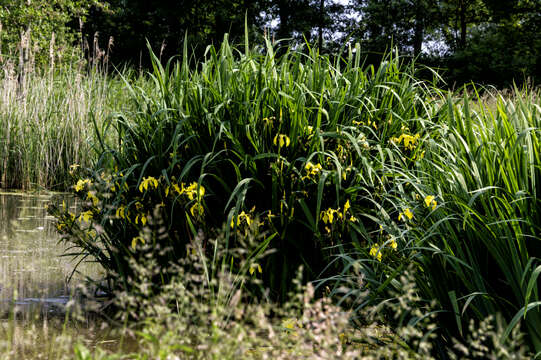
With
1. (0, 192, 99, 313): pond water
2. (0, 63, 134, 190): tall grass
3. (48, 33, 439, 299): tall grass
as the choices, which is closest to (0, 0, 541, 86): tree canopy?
(0, 63, 134, 190): tall grass

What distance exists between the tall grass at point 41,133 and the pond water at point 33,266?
186cm

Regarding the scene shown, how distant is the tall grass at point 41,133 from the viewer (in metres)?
8.24

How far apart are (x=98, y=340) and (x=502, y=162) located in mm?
2064

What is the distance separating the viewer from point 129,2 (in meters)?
32.2

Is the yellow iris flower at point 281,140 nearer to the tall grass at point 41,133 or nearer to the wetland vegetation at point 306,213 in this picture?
the wetland vegetation at point 306,213

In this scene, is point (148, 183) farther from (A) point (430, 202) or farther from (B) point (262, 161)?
(A) point (430, 202)

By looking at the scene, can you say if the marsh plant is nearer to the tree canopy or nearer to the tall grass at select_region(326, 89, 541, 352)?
the tall grass at select_region(326, 89, 541, 352)

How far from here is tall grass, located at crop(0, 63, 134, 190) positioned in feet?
27.0

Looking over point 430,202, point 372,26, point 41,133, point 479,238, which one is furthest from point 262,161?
point 372,26

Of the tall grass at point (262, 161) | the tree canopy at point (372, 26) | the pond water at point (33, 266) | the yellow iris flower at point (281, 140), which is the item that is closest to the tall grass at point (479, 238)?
the tall grass at point (262, 161)

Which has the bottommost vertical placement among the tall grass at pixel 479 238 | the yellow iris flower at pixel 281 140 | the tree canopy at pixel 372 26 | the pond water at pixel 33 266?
the pond water at pixel 33 266

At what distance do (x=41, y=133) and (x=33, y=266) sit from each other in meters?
4.52

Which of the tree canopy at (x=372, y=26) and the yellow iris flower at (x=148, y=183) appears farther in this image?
the tree canopy at (x=372, y=26)

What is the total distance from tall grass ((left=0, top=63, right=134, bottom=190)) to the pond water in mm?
1856
